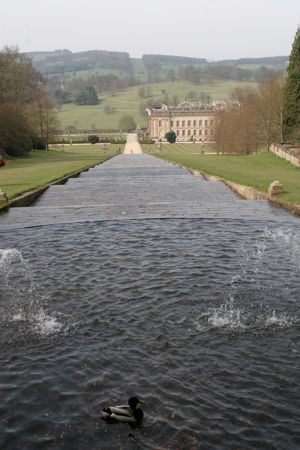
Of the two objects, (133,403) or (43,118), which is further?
(43,118)

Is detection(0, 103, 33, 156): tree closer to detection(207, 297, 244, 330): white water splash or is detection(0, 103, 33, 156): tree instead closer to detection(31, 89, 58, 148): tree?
detection(31, 89, 58, 148): tree

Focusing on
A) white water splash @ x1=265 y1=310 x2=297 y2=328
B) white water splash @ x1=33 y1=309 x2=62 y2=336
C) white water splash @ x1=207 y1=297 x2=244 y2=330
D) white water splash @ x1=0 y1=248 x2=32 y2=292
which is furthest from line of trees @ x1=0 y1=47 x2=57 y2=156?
white water splash @ x1=265 y1=310 x2=297 y2=328

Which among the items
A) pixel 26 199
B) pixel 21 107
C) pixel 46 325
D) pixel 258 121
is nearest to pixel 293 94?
pixel 258 121

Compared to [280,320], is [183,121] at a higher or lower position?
higher

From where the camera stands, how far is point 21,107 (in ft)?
238

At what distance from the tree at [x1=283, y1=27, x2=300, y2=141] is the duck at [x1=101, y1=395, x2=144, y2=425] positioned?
51457mm

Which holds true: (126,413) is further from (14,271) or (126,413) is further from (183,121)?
(183,121)

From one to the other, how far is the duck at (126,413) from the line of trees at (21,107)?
57946 millimetres

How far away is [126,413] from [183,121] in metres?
193

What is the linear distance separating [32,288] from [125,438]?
20.4 feet

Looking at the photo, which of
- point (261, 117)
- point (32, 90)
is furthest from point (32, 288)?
point (32, 90)

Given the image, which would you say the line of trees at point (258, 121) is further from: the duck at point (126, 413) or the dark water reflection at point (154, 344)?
Answer: the duck at point (126, 413)

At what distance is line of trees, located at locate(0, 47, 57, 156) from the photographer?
6050 cm

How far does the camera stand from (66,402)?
22.4 ft
